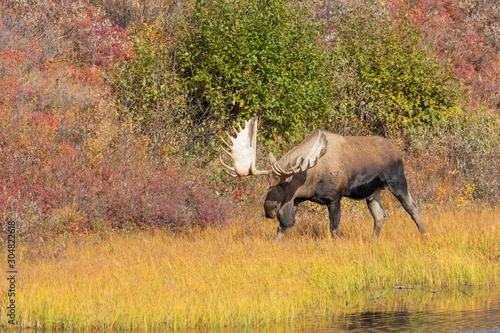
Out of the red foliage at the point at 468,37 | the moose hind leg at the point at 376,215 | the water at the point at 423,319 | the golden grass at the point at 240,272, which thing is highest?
the red foliage at the point at 468,37

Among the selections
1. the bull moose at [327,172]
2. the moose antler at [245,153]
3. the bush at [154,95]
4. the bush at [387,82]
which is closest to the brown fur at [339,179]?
the bull moose at [327,172]

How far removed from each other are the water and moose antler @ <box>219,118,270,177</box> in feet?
11.1

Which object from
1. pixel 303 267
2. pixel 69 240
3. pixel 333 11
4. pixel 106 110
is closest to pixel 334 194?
pixel 303 267

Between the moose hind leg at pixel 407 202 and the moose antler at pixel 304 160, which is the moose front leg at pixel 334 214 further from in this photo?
the moose hind leg at pixel 407 202

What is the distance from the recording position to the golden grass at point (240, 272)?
788cm

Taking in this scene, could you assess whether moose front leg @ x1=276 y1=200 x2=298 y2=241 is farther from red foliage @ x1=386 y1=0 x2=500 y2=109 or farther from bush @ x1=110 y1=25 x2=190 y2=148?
red foliage @ x1=386 y1=0 x2=500 y2=109

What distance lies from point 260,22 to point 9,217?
7.86 m

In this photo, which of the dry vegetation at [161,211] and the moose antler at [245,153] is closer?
the dry vegetation at [161,211]

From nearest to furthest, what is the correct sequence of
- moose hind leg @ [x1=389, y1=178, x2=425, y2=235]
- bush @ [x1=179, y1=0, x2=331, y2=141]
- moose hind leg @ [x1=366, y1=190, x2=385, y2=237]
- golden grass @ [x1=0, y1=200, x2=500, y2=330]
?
golden grass @ [x1=0, y1=200, x2=500, y2=330] → moose hind leg @ [x1=389, y1=178, x2=425, y2=235] → moose hind leg @ [x1=366, y1=190, x2=385, y2=237] → bush @ [x1=179, y1=0, x2=331, y2=141]

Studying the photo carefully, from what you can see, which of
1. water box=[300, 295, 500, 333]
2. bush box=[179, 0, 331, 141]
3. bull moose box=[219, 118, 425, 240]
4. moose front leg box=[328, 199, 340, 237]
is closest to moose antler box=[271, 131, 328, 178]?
bull moose box=[219, 118, 425, 240]

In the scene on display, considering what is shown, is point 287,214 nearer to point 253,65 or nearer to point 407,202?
point 407,202

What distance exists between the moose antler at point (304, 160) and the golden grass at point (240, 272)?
1259 mm

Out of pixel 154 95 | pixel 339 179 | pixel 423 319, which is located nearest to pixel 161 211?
pixel 339 179

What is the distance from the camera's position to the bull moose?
10.8m
